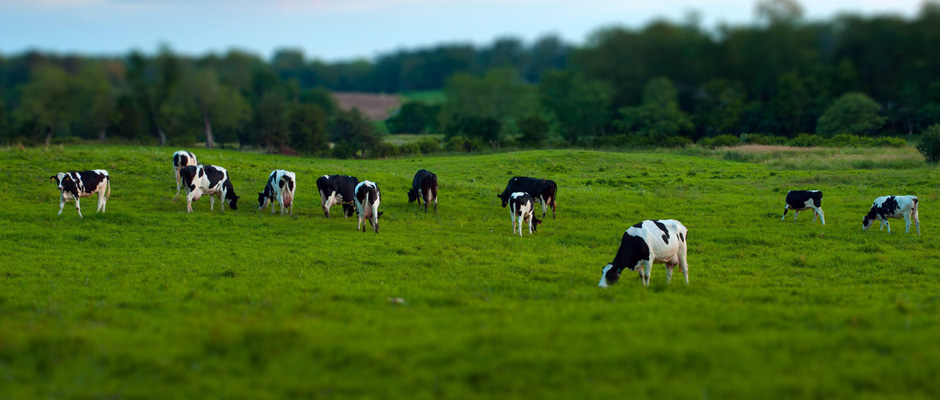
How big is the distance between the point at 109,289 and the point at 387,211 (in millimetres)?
13451

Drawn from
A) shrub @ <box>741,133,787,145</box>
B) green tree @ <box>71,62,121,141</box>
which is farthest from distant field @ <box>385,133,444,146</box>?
green tree @ <box>71,62,121,141</box>

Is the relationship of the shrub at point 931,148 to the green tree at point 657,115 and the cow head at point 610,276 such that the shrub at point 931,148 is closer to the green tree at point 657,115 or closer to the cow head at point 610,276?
the green tree at point 657,115

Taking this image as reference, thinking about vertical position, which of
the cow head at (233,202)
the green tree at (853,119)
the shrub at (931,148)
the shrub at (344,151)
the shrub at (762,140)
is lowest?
the cow head at (233,202)

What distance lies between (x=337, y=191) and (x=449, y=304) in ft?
44.7

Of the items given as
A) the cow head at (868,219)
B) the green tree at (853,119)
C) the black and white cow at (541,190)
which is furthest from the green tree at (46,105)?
the green tree at (853,119)

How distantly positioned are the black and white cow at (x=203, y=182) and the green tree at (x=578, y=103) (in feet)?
205

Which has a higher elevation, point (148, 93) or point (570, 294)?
point (148, 93)

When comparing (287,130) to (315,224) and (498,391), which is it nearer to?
(315,224)

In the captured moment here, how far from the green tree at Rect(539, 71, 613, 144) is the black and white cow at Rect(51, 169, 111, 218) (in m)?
65.4

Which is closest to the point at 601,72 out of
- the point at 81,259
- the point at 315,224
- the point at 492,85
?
the point at 492,85

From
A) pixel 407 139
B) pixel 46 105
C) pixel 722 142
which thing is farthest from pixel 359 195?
pixel 46 105

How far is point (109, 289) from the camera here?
1327 centimetres

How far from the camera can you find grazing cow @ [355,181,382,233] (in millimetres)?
22438

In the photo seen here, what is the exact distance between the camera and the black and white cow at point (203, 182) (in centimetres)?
2491
